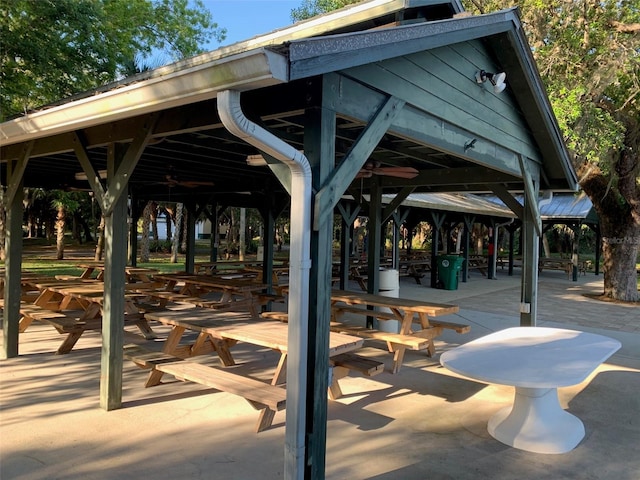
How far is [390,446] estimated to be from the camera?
3678mm

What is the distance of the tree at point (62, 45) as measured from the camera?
387 inches

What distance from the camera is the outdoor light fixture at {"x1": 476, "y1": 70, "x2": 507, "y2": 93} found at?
183 inches

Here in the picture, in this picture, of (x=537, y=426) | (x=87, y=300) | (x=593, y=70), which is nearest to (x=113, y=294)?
(x=87, y=300)

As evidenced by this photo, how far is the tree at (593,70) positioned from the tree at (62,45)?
898 cm

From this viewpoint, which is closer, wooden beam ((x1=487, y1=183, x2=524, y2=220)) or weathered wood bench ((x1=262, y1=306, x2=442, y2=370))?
weathered wood bench ((x1=262, y1=306, x2=442, y2=370))

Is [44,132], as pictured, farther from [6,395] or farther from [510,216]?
[510,216]

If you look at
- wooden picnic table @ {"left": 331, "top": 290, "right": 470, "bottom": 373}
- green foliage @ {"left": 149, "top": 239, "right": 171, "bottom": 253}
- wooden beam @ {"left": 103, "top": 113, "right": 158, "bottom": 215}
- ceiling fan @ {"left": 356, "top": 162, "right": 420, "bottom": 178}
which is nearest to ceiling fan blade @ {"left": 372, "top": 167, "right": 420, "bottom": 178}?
ceiling fan @ {"left": 356, "top": 162, "right": 420, "bottom": 178}

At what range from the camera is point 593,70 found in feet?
33.3

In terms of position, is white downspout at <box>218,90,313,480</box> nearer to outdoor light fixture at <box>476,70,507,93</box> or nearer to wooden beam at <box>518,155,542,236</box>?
outdoor light fixture at <box>476,70,507,93</box>

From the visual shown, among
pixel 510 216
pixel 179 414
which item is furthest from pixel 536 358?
pixel 510 216

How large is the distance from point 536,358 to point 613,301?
1114 cm

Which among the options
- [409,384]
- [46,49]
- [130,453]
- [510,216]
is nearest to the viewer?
[130,453]

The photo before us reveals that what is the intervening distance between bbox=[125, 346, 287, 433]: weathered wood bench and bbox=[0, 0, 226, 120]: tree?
7.89m

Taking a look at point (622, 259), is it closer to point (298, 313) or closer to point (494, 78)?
point (494, 78)
